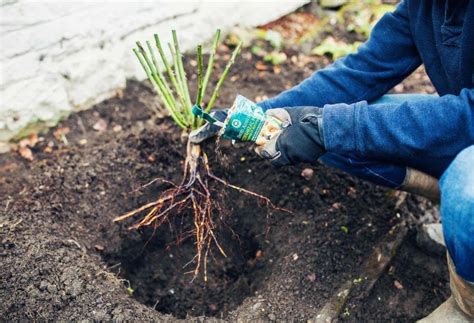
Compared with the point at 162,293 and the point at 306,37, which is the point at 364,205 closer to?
the point at 162,293

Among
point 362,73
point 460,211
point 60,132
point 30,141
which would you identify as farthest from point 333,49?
point 460,211

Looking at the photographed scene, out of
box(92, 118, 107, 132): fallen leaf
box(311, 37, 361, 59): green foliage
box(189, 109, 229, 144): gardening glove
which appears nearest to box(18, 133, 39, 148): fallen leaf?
box(92, 118, 107, 132): fallen leaf

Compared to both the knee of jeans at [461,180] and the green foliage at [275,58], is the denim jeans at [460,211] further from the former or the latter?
the green foliage at [275,58]

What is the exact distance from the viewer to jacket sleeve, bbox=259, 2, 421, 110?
2.15 m

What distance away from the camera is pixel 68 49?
2.62m

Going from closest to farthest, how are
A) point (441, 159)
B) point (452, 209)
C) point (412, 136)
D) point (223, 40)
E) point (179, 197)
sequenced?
point (452, 209) → point (412, 136) → point (441, 159) → point (179, 197) → point (223, 40)

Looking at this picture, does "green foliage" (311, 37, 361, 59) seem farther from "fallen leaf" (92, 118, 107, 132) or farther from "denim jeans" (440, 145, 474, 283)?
"denim jeans" (440, 145, 474, 283)

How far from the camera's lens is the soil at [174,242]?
1.95m

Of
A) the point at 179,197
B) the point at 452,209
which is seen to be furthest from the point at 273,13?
the point at 452,209

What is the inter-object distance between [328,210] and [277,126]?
546 millimetres

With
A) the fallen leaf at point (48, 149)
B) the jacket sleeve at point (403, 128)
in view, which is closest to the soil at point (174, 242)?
the fallen leaf at point (48, 149)

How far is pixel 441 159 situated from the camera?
1.91m

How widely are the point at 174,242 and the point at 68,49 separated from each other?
105 cm

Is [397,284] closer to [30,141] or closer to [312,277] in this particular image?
[312,277]
